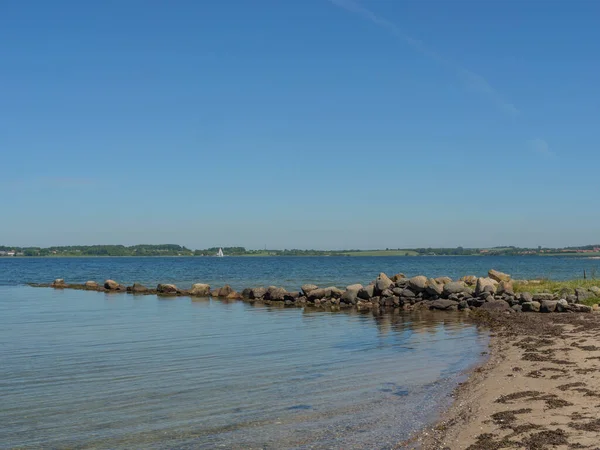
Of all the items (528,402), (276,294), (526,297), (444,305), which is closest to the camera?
(528,402)

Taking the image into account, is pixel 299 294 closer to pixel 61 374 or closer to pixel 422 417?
pixel 61 374

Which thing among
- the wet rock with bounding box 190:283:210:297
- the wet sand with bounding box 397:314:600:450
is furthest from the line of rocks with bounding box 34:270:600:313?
the wet sand with bounding box 397:314:600:450

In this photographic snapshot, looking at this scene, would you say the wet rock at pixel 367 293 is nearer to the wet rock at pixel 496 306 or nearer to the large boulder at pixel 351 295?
the large boulder at pixel 351 295

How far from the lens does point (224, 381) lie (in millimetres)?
13523

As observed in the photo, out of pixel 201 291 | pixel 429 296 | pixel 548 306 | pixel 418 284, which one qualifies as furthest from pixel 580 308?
pixel 201 291

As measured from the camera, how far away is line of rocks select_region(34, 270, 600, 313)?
29094 millimetres

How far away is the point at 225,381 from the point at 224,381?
0.03 meters

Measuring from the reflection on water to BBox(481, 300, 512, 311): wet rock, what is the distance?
5150 millimetres

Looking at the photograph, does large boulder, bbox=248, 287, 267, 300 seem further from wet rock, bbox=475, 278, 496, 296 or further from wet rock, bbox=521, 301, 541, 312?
wet rock, bbox=521, 301, 541, 312

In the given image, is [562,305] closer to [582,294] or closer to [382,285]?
[582,294]

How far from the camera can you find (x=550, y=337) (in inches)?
765

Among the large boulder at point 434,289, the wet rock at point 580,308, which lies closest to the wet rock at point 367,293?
the large boulder at point 434,289

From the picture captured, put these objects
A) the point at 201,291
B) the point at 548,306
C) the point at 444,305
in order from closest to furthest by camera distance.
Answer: the point at 548,306, the point at 444,305, the point at 201,291

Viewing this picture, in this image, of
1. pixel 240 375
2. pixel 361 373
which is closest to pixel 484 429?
pixel 361 373
